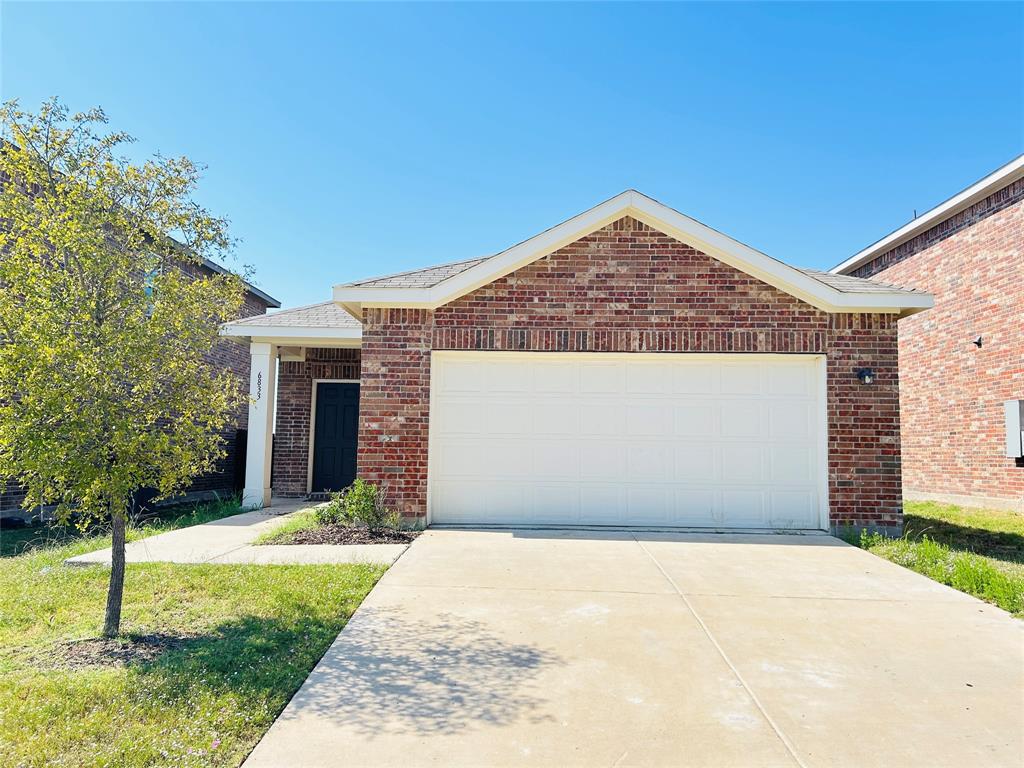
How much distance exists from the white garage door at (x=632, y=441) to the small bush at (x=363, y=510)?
0.69 m

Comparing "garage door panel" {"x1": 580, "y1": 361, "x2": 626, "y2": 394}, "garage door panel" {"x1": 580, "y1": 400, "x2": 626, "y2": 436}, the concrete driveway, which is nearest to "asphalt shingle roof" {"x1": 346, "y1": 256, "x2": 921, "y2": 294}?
"garage door panel" {"x1": 580, "y1": 361, "x2": 626, "y2": 394}

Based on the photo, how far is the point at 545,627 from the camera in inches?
177

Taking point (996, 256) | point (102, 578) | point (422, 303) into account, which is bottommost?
point (102, 578)

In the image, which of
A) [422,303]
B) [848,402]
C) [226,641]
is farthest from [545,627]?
[848,402]

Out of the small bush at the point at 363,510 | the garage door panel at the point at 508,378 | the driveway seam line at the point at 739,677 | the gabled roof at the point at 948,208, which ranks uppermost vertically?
the gabled roof at the point at 948,208

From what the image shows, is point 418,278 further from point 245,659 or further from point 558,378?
point 245,659

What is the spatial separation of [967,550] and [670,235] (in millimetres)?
5481

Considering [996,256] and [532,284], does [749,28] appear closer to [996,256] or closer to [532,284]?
[532,284]

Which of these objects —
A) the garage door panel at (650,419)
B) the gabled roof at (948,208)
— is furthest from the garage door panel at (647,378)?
the gabled roof at (948,208)

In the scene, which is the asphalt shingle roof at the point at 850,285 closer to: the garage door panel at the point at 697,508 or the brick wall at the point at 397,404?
the garage door panel at the point at 697,508

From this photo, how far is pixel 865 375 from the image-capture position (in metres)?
8.30

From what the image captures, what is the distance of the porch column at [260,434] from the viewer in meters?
10.7

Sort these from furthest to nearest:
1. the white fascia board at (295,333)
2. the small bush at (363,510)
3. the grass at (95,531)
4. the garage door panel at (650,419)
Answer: the white fascia board at (295,333), the garage door panel at (650,419), the small bush at (363,510), the grass at (95,531)

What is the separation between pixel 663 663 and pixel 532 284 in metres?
5.71
